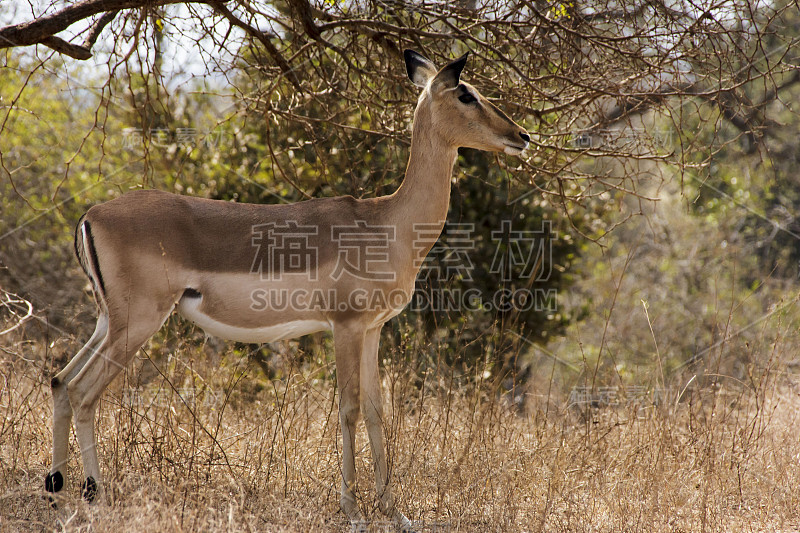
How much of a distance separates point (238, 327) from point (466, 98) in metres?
1.96

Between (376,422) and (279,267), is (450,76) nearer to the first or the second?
(279,267)

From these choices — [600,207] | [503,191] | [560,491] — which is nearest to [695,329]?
[600,207]

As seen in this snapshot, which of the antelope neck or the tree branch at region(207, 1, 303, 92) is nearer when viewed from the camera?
the antelope neck

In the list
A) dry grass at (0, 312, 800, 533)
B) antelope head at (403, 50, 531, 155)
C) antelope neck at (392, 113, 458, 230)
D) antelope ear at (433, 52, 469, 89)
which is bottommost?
dry grass at (0, 312, 800, 533)

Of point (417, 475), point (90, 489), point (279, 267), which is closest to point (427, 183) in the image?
point (279, 267)

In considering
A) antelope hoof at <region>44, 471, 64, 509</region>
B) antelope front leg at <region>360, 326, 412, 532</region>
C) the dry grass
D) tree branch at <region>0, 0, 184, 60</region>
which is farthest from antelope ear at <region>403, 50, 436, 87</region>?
antelope hoof at <region>44, 471, 64, 509</region>

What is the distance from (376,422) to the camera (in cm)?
467

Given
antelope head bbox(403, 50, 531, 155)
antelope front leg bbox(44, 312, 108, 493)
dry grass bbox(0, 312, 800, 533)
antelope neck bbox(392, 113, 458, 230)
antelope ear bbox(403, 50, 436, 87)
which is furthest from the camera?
antelope ear bbox(403, 50, 436, 87)

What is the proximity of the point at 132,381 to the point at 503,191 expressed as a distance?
4.35 metres

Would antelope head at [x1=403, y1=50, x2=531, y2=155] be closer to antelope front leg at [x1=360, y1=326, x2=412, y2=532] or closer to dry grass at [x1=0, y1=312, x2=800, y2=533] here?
antelope front leg at [x1=360, y1=326, x2=412, y2=532]

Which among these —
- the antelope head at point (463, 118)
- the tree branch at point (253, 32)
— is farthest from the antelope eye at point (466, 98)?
the tree branch at point (253, 32)

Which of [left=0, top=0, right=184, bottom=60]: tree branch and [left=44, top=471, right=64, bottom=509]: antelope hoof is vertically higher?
[left=0, top=0, right=184, bottom=60]: tree branch

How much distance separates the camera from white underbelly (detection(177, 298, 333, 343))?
175 inches

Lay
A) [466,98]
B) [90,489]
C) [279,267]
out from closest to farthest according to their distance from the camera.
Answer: [90,489], [279,267], [466,98]
